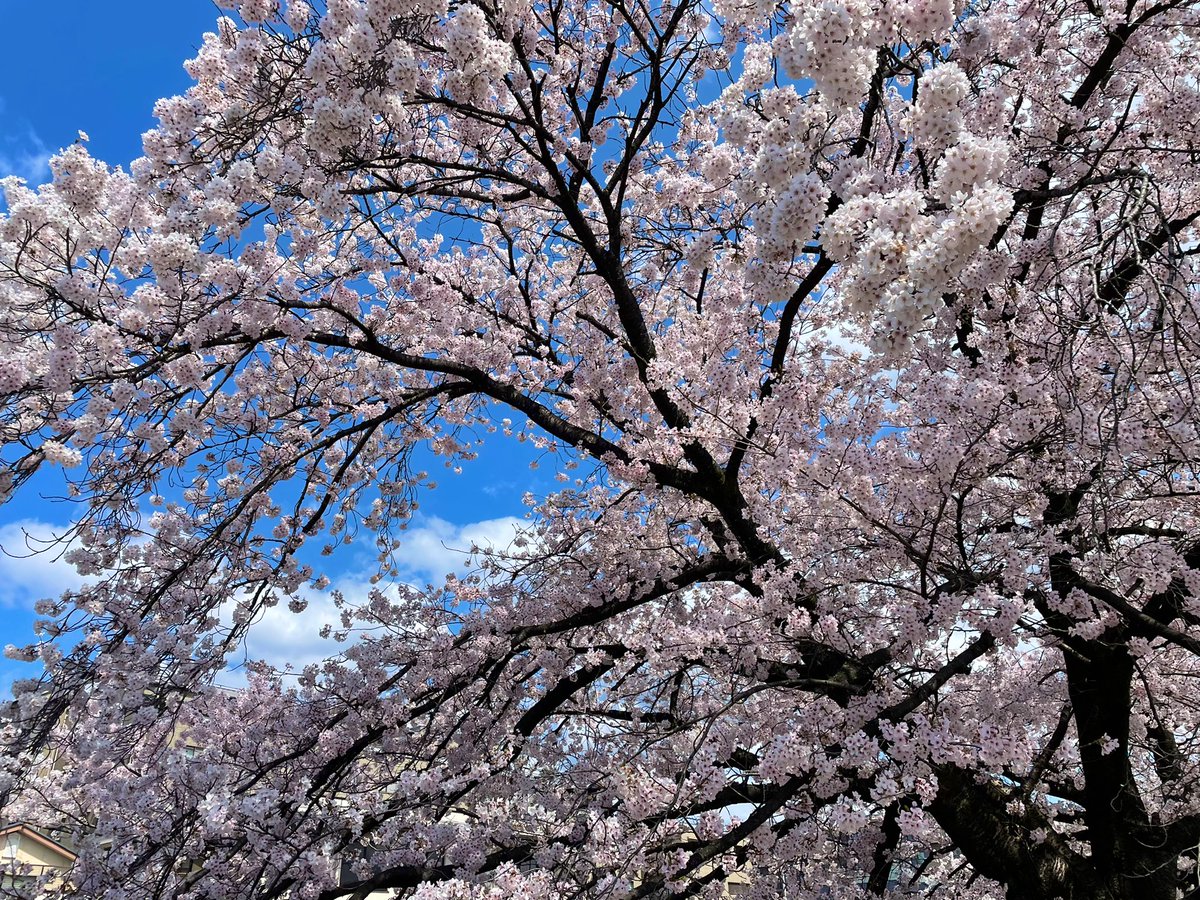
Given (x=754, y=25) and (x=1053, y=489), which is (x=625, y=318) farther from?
(x=1053, y=489)

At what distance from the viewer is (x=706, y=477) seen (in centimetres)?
580

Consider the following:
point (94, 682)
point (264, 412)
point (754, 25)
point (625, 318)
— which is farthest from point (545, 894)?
point (754, 25)

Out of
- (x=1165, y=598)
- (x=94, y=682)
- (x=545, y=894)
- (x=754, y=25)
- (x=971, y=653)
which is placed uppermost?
(x=754, y=25)

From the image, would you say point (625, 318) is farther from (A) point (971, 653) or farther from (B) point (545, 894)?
(B) point (545, 894)

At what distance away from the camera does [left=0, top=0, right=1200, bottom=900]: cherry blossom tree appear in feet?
13.0

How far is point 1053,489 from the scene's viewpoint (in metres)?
5.21

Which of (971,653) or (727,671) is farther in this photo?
(727,671)

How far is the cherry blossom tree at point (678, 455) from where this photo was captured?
396 centimetres

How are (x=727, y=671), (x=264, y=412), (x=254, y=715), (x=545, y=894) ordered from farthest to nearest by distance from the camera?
(x=264, y=412) < (x=254, y=715) < (x=727, y=671) < (x=545, y=894)

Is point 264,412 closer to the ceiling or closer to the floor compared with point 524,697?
closer to the ceiling

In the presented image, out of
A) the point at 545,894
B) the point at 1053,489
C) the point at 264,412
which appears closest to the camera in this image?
the point at 545,894

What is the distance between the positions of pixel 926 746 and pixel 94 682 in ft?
17.5

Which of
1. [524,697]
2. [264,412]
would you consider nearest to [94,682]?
[264,412]

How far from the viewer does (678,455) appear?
5.70 meters
